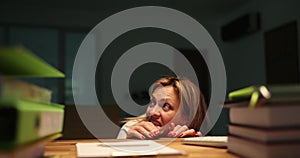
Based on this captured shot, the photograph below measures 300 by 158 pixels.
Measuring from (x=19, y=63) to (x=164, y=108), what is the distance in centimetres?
94

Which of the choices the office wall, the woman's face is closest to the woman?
the woman's face

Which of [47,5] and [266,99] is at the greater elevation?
[47,5]

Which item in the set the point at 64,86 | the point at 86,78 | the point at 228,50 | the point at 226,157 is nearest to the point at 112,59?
the point at 86,78

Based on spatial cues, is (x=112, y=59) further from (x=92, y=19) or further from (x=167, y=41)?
(x=167, y=41)

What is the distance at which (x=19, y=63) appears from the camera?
0.29 meters

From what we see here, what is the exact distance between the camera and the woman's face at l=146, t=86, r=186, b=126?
1180mm

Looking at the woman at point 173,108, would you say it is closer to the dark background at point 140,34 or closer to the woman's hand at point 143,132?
the woman's hand at point 143,132

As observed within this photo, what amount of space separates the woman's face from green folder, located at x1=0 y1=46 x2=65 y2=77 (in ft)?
2.82

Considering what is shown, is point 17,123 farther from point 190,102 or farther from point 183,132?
point 190,102

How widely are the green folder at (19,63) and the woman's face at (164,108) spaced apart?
86 centimetres

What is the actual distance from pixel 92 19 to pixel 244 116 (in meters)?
4.75

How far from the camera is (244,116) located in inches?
18.7

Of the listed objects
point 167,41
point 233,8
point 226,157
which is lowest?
point 226,157

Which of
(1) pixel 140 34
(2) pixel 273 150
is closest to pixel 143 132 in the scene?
(2) pixel 273 150
